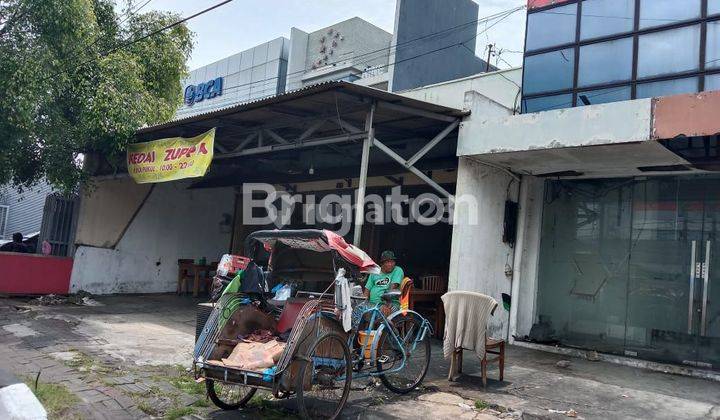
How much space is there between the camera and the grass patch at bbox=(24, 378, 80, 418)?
5.03 meters

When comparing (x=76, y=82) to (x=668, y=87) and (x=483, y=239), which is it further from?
(x=668, y=87)

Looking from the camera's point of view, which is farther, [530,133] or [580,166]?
[580,166]

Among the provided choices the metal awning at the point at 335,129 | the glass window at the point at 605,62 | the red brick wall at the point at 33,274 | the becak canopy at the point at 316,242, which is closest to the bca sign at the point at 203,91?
the metal awning at the point at 335,129

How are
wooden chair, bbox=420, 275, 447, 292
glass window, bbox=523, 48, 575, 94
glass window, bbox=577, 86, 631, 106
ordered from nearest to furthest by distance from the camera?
1. glass window, bbox=577, 86, 631, 106
2. glass window, bbox=523, 48, 575, 94
3. wooden chair, bbox=420, 275, 447, 292

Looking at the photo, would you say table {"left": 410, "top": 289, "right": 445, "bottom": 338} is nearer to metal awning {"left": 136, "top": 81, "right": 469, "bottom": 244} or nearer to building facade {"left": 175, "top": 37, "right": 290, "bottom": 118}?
metal awning {"left": 136, "top": 81, "right": 469, "bottom": 244}

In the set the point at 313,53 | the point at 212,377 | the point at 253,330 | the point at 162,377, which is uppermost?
the point at 313,53

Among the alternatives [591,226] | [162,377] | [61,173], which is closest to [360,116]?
[591,226]

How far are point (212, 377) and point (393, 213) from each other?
778cm

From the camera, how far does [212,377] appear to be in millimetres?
4766

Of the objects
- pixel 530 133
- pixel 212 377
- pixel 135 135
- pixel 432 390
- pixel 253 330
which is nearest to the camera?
pixel 212 377

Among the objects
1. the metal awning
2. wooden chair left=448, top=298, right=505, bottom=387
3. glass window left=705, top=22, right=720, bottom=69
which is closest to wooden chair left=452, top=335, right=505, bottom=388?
wooden chair left=448, top=298, right=505, bottom=387

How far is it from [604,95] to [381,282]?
5270mm

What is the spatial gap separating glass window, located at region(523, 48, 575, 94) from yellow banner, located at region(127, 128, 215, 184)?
19.2 ft

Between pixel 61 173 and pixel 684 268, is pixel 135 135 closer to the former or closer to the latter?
pixel 61 173
